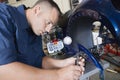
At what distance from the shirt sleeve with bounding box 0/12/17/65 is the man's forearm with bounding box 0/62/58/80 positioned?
0.09ft

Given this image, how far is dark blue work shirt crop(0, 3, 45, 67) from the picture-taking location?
996mm

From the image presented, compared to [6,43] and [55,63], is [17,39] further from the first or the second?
[55,63]

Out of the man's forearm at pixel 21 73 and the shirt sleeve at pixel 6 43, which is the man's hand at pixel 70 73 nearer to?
the man's forearm at pixel 21 73

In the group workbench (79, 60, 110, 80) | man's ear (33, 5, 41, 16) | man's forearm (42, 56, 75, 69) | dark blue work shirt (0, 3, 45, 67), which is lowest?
man's forearm (42, 56, 75, 69)

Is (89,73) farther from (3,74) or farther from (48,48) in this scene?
(48,48)

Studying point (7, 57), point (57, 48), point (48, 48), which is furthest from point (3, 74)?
point (48, 48)

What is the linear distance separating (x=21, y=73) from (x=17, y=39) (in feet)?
0.66

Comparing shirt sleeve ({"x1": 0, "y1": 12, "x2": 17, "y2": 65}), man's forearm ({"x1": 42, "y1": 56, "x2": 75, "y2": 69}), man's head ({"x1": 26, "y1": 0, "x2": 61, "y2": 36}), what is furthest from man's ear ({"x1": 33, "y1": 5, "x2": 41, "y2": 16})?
man's forearm ({"x1": 42, "y1": 56, "x2": 75, "y2": 69})

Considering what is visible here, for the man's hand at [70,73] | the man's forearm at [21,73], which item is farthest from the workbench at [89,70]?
the man's forearm at [21,73]

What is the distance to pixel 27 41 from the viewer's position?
1.26 m

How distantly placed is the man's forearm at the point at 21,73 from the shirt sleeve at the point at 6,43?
29 millimetres

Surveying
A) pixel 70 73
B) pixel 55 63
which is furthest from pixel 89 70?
pixel 55 63

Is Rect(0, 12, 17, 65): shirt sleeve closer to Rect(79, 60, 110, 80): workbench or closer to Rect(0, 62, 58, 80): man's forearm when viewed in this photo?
Rect(0, 62, 58, 80): man's forearm

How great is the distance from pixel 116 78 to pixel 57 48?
0.55 metres
